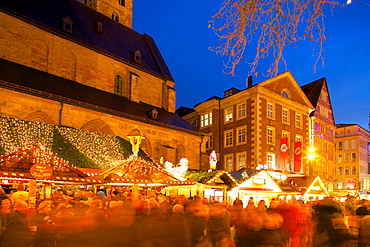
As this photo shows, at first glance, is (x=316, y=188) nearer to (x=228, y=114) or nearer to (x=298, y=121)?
(x=228, y=114)

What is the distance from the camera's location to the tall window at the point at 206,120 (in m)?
35.3

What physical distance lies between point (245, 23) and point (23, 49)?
20.1 metres

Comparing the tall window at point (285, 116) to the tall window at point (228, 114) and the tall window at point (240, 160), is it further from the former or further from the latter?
the tall window at point (240, 160)

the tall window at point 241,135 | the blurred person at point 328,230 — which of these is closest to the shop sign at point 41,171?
the blurred person at point 328,230

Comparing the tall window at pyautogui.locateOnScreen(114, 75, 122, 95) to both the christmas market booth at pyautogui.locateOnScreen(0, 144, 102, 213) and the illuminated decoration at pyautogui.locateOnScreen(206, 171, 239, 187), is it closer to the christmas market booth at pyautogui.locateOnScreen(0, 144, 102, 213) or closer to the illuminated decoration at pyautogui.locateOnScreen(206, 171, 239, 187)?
the illuminated decoration at pyautogui.locateOnScreen(206, 171, 239, 187)

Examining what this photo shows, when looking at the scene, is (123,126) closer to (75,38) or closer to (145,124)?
(145,124)

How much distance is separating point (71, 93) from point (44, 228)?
16.4m

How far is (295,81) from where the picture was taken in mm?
34844

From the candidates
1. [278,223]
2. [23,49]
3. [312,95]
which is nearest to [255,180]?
[278,223]

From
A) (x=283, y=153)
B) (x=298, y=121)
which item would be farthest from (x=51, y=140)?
(x=298, y=121)

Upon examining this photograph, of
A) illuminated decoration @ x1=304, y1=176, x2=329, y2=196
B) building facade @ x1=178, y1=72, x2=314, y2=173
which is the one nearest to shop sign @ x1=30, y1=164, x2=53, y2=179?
illuminated decoration @ x1=304, y1=176, x2=329, y2=196

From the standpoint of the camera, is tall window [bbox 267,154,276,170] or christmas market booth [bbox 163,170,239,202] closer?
christmas market booth [bbox 163,170,239,202]

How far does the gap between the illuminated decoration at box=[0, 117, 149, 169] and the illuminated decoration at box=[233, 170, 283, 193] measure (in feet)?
22.6

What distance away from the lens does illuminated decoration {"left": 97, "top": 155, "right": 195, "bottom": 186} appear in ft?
37.8
